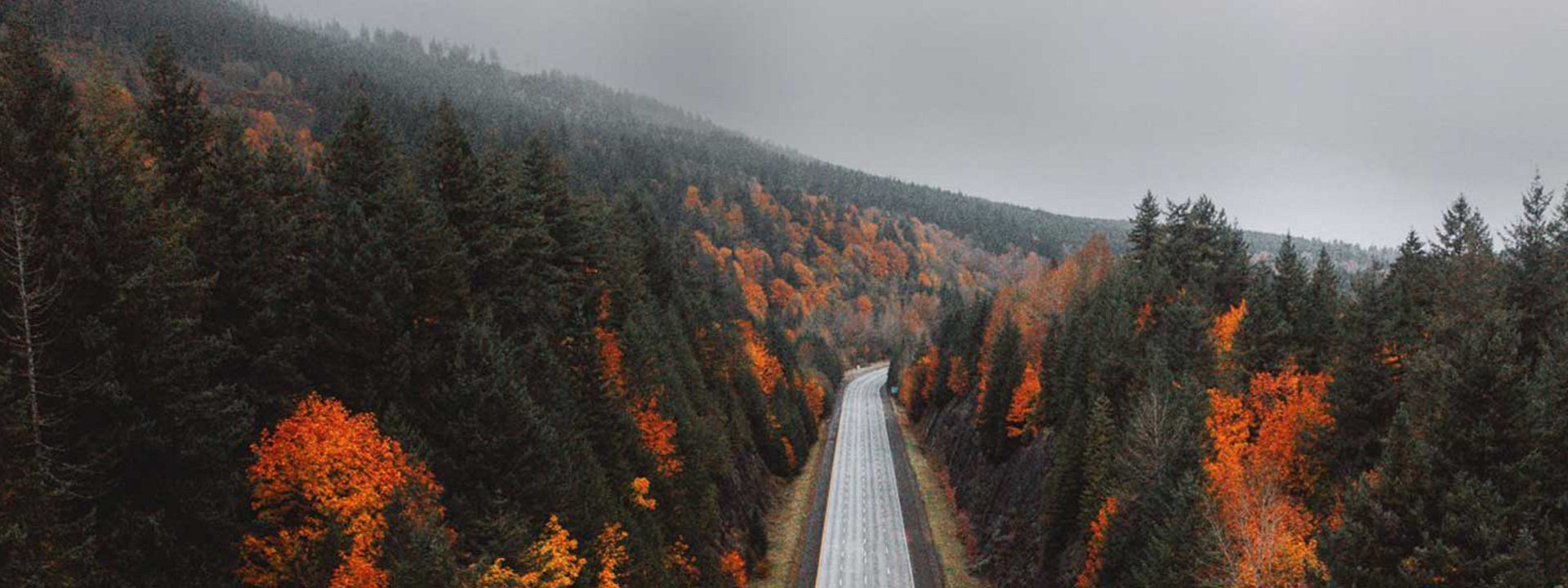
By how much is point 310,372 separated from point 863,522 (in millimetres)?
43424

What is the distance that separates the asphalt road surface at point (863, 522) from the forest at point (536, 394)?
5.16 meters

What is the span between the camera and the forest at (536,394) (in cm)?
1645

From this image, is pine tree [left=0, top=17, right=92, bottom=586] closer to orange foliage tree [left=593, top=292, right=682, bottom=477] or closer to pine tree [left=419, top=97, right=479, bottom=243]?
pine tree [left=419, top=97, right=479, bottom=243]

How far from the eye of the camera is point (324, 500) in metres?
19.4

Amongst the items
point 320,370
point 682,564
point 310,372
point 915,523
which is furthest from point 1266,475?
point 310,372

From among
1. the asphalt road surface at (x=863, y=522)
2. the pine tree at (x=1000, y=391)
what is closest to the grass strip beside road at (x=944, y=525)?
the asphalt road surface at (x=863, y=522)

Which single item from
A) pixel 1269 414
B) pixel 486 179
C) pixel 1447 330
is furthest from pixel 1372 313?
pixel 486 179

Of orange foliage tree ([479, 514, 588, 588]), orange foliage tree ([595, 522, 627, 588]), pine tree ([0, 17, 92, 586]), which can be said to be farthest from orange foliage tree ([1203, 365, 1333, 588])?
pine tree ([0, 17, 92, 586])

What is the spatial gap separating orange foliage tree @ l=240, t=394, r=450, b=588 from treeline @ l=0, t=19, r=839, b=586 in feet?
0.26

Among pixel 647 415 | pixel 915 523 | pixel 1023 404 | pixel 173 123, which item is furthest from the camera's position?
pixel 915 523

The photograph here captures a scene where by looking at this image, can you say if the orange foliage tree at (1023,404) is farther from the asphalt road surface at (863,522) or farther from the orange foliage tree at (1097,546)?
the orange foliage tree at (1097,546)

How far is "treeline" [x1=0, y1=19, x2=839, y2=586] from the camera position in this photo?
15.9 meters

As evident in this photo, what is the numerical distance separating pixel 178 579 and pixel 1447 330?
43.0m

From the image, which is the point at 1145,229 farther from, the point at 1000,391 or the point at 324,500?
the point at 324,500
